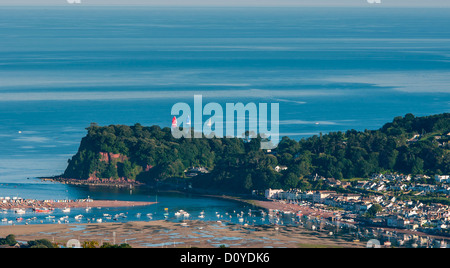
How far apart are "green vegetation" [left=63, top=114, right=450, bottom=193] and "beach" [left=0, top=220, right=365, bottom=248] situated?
1412 cm

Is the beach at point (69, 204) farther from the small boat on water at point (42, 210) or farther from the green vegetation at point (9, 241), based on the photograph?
the green vegetation at point (9, 241)

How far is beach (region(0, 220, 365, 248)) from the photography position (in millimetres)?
56094

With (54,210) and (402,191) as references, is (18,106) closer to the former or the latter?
(54,210)

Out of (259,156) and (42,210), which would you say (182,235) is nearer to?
(42,210)

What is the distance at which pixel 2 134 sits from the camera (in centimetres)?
9988

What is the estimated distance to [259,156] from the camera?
79.5 metres

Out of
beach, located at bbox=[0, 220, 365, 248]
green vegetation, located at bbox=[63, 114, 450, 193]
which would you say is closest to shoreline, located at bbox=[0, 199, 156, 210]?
beach, located at bbox=[0, 220, 365, 248]

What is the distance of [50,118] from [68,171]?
3060 centimetres

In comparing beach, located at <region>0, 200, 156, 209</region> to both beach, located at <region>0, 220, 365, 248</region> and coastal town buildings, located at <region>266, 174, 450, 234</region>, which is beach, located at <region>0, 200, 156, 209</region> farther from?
coastal town buildings, located at <region>266, 174, 450, 234</region>

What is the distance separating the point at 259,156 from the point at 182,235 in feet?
72.1

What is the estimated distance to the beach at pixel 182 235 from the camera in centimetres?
5609

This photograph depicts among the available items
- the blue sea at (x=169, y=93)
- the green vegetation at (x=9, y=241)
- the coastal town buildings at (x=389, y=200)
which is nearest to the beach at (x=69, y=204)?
the blue sea at (x=169, y=93)

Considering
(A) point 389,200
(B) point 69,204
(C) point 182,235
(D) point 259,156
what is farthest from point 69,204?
(A) point 389,200
